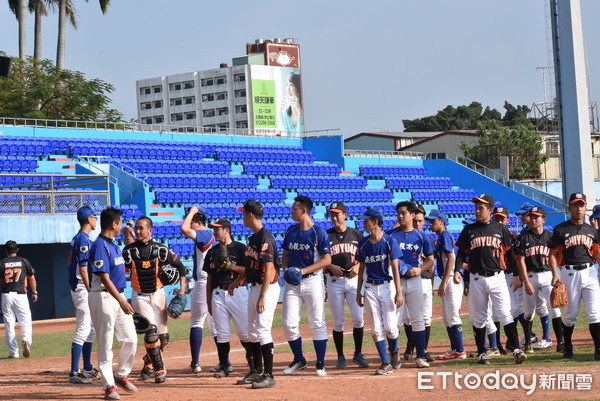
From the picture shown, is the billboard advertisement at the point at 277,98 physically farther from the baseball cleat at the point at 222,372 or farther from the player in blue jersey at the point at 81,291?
the baseball cleat at the point at 222,372

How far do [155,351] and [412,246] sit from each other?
142 inches

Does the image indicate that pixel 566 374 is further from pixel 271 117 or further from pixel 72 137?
pixel 271 117

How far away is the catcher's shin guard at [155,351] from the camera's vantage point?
1059cm

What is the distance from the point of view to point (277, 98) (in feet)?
329

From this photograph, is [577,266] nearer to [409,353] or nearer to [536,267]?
[536,267]

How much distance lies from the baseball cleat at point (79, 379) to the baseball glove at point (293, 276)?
2876mm

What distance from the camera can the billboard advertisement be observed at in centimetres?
9838

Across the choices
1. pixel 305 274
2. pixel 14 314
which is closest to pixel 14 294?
pixel 14 314

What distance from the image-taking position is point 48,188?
26344 mm

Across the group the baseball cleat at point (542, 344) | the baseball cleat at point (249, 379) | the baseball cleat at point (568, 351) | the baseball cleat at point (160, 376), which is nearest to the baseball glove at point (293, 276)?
the baseball cleat at point (249, 379)

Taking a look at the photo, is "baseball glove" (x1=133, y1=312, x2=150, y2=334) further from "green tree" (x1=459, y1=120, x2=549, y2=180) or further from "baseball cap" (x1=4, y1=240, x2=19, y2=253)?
"green tree" (x1=459, y1=120, x2=549, y2=180)

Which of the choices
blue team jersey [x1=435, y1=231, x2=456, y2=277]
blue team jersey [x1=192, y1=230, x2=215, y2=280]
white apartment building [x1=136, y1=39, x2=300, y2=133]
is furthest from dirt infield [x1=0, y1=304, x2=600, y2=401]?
white apartment building [x1=136, y1=39, x2=300, y2=133]

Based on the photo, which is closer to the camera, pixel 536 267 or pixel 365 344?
pixel 536 267

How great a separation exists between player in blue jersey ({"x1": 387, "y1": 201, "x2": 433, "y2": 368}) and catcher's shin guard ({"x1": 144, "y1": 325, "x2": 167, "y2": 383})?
3.25m
